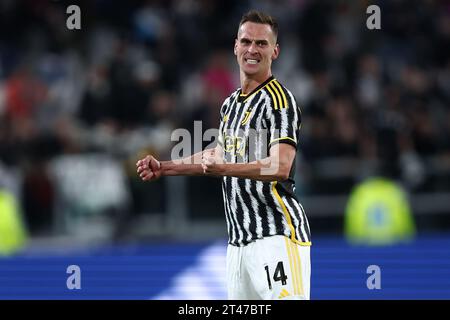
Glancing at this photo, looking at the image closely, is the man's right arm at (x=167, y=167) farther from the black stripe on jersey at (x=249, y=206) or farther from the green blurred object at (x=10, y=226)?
the green blurred object at (x=10, y=226)

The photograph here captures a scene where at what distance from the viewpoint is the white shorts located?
5.70 meters

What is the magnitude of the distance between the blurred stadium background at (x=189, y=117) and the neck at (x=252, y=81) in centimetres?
365

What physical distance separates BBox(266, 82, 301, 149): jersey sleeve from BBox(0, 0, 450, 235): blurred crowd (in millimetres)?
6002

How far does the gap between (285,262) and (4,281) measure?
3.71m

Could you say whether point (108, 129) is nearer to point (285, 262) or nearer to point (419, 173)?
point (419, 173)

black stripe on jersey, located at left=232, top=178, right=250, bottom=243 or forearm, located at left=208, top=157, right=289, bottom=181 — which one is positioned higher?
forearm, located at left=208, top=157, right=289, bottom=181

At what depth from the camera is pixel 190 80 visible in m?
13.6

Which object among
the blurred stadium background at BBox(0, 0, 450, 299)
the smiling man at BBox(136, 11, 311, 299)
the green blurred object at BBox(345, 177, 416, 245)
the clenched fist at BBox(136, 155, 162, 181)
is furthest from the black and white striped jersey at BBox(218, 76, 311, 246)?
the green blurred object at BBox(345, 177, 416, 245)

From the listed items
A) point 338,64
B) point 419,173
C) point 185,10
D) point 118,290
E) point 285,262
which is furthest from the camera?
point 185,10

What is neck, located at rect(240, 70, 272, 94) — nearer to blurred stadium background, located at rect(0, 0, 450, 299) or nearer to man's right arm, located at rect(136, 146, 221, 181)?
man's right arm, located at rect(136, 146, 221, 181)

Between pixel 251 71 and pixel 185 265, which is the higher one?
pixel 251 71

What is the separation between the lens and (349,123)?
40.2 feet

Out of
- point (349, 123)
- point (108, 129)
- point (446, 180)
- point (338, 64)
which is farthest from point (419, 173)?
point (108, 129)

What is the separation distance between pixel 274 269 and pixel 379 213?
599cm
